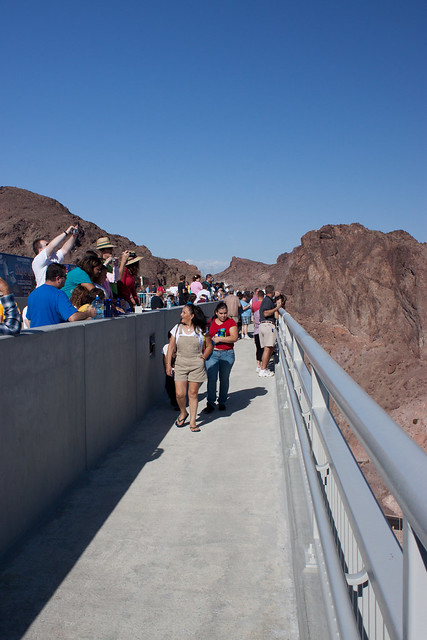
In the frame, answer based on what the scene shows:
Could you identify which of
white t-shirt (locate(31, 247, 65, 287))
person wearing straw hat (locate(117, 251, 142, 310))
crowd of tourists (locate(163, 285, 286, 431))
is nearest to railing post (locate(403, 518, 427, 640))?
white t-shirt (locate(31, 247, 65, 287))

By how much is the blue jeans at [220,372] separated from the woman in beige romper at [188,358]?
1.02 m

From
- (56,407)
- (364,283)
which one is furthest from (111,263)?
(364,283)

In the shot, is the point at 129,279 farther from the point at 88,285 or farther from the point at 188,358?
the point at 88,285

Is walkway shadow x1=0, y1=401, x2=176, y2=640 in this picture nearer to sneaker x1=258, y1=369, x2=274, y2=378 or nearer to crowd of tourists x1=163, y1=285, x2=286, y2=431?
crowd of tourists x1=163, y1=285, x2=286, y2=431

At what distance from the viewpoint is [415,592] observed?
1.05m

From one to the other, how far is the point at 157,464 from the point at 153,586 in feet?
7.93

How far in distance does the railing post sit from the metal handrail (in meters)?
0.07

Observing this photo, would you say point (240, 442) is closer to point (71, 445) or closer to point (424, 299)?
point (71, 445)

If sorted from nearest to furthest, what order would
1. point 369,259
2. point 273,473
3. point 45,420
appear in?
point 45,420 < point 273,473 < point 369,259

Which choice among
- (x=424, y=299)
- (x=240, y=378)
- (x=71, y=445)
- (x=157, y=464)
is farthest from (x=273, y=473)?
(x=424, y=299)

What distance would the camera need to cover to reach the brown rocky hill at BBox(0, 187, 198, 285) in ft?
293

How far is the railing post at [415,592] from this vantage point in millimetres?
1044

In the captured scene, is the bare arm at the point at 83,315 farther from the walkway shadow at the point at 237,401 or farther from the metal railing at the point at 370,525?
the metal railing at the point at 370,525

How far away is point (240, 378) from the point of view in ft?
38.7
